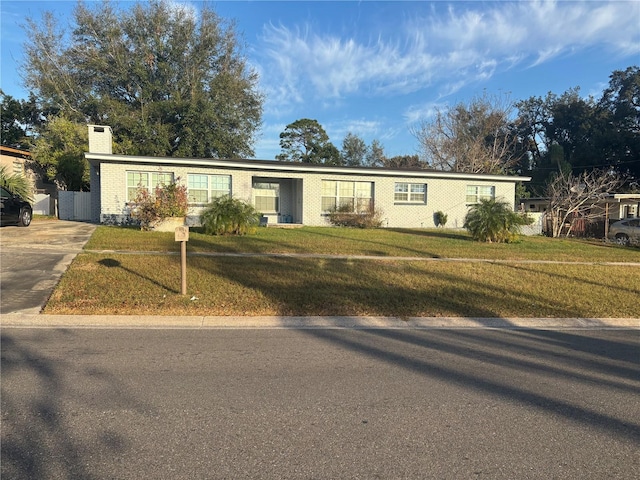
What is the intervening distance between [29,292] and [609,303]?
1035cm

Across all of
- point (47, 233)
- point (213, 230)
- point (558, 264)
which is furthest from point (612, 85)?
point (47, 233)

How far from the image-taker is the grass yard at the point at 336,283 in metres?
7.31

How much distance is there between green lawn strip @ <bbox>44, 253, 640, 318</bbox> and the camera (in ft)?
23.8

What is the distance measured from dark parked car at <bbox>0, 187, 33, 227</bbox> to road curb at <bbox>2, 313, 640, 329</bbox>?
9836 millimetres

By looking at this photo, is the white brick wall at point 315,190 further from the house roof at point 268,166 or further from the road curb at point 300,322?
the road curb at point 300,322

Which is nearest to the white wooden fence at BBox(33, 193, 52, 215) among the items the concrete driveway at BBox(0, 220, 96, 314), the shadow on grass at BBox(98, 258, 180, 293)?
the concrete driveway at BBox(0, 220, 96, 314)

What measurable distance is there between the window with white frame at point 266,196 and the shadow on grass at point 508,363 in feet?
55.6

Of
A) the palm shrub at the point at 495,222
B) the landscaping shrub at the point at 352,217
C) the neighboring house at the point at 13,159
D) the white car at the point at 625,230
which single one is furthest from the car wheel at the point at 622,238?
the neighboring house at the point at 13,159

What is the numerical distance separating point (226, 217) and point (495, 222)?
965 cm

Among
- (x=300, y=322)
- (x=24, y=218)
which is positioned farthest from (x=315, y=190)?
(x=300, y=322)

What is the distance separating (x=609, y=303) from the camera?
8.08m

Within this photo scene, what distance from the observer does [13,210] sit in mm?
14711

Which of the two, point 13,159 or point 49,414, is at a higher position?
point 13,159

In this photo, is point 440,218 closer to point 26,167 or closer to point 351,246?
point 351,246
